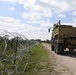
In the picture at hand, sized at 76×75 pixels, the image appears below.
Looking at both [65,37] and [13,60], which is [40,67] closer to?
[13,60]

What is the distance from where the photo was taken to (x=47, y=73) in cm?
1036

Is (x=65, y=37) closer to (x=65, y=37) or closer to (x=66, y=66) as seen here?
(x=65, y=37)

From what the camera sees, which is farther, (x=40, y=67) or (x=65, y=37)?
(x=65, y=37)

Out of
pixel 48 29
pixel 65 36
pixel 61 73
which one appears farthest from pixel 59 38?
pixel 61 73

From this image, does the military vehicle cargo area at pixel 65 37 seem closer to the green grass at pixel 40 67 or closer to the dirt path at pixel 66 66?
the green grass at pixel 40 67

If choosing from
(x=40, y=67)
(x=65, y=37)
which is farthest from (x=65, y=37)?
(x=40, y=67)

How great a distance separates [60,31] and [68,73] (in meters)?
10.7

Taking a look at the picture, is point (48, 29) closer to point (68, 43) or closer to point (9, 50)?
point (68, 43)

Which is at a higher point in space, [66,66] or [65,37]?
[65,37]

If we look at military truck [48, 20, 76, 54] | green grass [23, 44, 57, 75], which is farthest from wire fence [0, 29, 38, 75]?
military truck [48, 20, 76, 54]

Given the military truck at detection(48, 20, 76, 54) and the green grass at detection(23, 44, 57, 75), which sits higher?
the military truck at detection(48, 20, 76, 54)

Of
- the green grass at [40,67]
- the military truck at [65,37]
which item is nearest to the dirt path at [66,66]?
the green grass at [40,67]

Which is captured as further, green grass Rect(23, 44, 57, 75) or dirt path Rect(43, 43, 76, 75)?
dirt path Rect(43, 43, 76, 75)

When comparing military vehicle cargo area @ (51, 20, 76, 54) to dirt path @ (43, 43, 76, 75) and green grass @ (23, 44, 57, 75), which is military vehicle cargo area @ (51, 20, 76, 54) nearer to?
green grass @ (23, 44, 57, 75)
